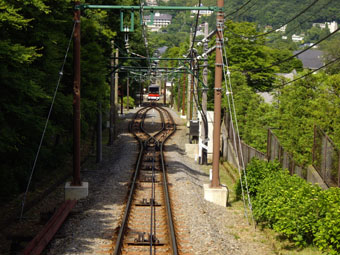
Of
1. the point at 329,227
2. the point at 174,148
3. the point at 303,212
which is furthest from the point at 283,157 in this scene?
the point at 174,148

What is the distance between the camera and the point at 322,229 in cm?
1049

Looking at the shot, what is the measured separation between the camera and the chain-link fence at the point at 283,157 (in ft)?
59.7

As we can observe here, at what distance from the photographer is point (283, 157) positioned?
19062 millimetres

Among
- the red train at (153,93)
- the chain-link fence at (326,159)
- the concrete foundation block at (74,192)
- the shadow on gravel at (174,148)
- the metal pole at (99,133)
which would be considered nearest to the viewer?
the chain-link fence at (326,159)

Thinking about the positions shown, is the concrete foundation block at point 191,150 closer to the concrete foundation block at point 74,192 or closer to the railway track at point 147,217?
the railway track at point 147,217

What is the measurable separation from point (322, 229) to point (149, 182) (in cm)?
1015

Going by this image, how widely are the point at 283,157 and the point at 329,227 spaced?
29.3 ft

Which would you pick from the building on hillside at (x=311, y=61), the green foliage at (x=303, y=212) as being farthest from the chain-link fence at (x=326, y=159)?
the building on hillside at (x=311, y=61)

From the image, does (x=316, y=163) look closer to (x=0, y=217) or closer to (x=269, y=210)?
(x=269, y=210)

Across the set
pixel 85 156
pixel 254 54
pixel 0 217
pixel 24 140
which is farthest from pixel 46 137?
pixel 254 54

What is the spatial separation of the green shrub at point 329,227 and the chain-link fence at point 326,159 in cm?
346

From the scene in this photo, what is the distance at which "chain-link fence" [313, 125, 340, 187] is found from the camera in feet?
49.2

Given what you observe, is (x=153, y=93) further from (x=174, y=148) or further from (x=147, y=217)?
(x=147, y=217)

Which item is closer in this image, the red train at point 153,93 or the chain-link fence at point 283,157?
the chain-link fence at point 283,157
